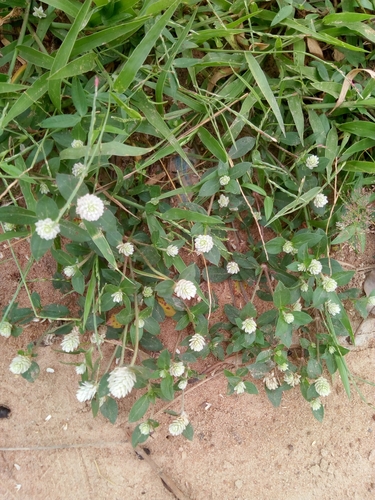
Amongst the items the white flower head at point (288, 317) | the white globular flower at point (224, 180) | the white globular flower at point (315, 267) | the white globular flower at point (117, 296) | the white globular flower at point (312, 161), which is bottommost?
the white flower head at point (288, 317)

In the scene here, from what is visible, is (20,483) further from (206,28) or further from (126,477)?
(206,28)

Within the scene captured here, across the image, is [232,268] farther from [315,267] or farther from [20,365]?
[20,365]

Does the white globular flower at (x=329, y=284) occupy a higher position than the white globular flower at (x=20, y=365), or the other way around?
the white globular flower at (x=20, y=365)

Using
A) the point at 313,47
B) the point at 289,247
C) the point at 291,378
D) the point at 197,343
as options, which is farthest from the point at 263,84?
the point at 291,378

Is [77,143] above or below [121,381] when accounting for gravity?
above

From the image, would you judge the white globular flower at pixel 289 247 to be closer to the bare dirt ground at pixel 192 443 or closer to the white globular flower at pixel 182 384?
the bare dirt ground at pixel 192 443

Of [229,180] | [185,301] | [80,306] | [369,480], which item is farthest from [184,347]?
[369,480]

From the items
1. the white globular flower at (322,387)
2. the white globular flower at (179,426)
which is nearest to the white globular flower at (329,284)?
the white globular flower at (322,387)
